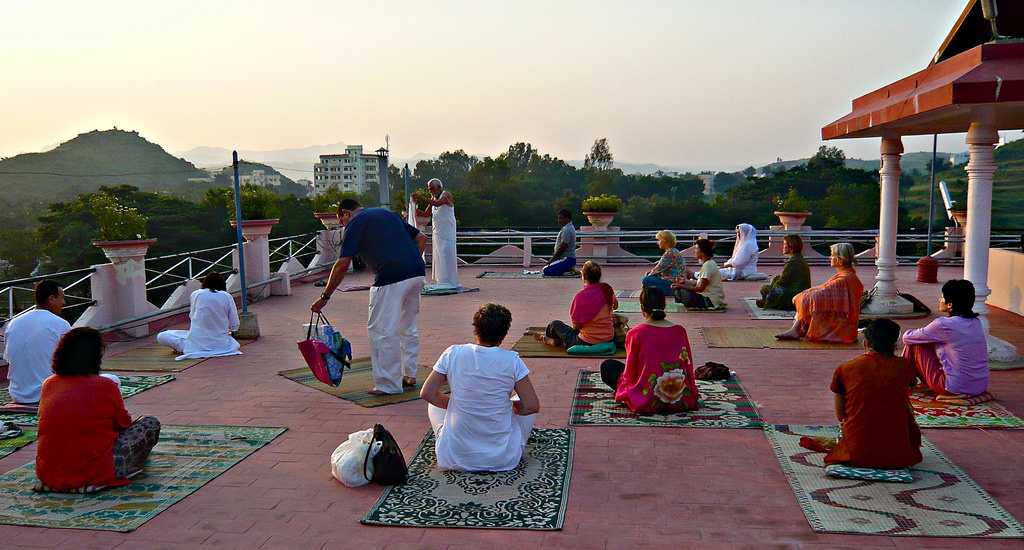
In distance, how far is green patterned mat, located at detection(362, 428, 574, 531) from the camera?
429 centimetres

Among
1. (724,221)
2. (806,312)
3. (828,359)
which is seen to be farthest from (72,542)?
(724,221)

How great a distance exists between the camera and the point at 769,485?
4.75m

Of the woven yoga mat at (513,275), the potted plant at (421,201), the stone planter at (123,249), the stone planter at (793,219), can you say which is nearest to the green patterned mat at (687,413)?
the stone planter at (123,249)

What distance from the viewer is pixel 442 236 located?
13.4 meters

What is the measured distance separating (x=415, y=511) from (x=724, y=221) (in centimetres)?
3193

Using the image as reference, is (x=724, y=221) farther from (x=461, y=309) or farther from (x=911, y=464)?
(x=911, y=464)

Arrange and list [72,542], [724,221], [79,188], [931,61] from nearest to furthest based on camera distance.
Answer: [72,542] < [931,61] < [724,221] < [79,188]

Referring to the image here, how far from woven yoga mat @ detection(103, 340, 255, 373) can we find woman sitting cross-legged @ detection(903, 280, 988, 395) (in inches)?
248

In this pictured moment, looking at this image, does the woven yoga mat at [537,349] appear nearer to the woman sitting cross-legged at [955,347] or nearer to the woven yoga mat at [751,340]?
the woven yoga mat at [751,340]

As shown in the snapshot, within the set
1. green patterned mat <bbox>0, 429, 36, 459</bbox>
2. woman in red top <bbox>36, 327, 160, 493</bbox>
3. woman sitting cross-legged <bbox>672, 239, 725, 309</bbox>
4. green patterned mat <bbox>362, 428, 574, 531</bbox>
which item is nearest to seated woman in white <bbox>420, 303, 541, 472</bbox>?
green patterned mat <bbox>362, 428, 574, 531</bbox>

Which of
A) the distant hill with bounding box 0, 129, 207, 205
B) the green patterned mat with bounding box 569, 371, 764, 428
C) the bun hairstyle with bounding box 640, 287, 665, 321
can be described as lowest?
the green patterned mat with bounding box 569, 371, 764, 428

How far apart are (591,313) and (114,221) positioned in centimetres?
570

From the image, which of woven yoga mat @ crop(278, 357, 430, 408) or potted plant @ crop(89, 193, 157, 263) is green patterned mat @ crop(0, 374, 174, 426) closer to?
woven yoga mat @ crop(278, 357, 430, 408)

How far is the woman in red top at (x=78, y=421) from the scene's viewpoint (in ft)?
15.3
